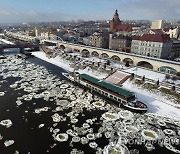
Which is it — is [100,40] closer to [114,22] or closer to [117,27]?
[117,27]

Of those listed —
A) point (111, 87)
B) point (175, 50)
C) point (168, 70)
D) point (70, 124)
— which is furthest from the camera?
point (175, 50)

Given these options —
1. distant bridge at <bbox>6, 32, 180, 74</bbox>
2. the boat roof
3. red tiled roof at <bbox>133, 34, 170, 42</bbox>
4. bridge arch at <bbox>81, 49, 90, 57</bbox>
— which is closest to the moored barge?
the boat roof

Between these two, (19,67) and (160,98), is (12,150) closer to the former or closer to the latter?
(160,98)

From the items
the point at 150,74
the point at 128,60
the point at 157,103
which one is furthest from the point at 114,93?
the point at 128,60

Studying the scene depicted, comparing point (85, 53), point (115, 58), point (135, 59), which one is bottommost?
point (115, 58)

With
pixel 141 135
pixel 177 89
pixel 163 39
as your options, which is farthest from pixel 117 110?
pixel 163 39

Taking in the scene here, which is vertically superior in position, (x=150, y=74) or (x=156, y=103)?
(x=150, y=74)
